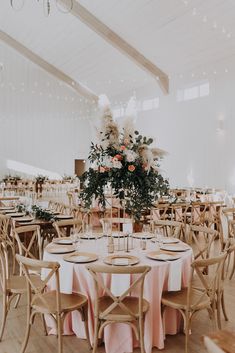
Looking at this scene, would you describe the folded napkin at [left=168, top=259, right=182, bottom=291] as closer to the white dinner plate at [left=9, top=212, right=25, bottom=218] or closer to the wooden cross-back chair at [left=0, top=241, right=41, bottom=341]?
the wooden cross-back chair at [left=0, top=241, right=41, bottom=341]

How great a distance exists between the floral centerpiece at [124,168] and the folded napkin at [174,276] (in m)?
0.63

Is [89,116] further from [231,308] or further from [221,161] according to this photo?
[231,308]

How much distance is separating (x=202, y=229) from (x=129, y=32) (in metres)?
8.22

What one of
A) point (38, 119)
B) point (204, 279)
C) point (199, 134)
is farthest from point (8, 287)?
point (38, 119)

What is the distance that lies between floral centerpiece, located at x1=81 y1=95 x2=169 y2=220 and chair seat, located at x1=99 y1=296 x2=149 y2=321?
2.86 feet

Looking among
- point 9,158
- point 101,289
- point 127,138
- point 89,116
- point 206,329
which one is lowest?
point 206,329

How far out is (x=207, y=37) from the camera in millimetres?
9953

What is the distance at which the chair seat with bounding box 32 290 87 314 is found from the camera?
3168 mm

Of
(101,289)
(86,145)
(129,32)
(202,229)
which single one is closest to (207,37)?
(129,32)

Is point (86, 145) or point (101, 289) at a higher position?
point (86, 145)

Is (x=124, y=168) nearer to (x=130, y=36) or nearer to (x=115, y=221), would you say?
(x=115, y=221)

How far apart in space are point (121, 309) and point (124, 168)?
1282 millimetres

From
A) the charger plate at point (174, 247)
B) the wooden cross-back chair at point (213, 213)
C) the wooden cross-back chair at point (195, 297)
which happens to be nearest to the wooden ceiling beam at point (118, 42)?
the wooden cross-back chair at point (213, 213)

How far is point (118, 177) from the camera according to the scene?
3648mm
